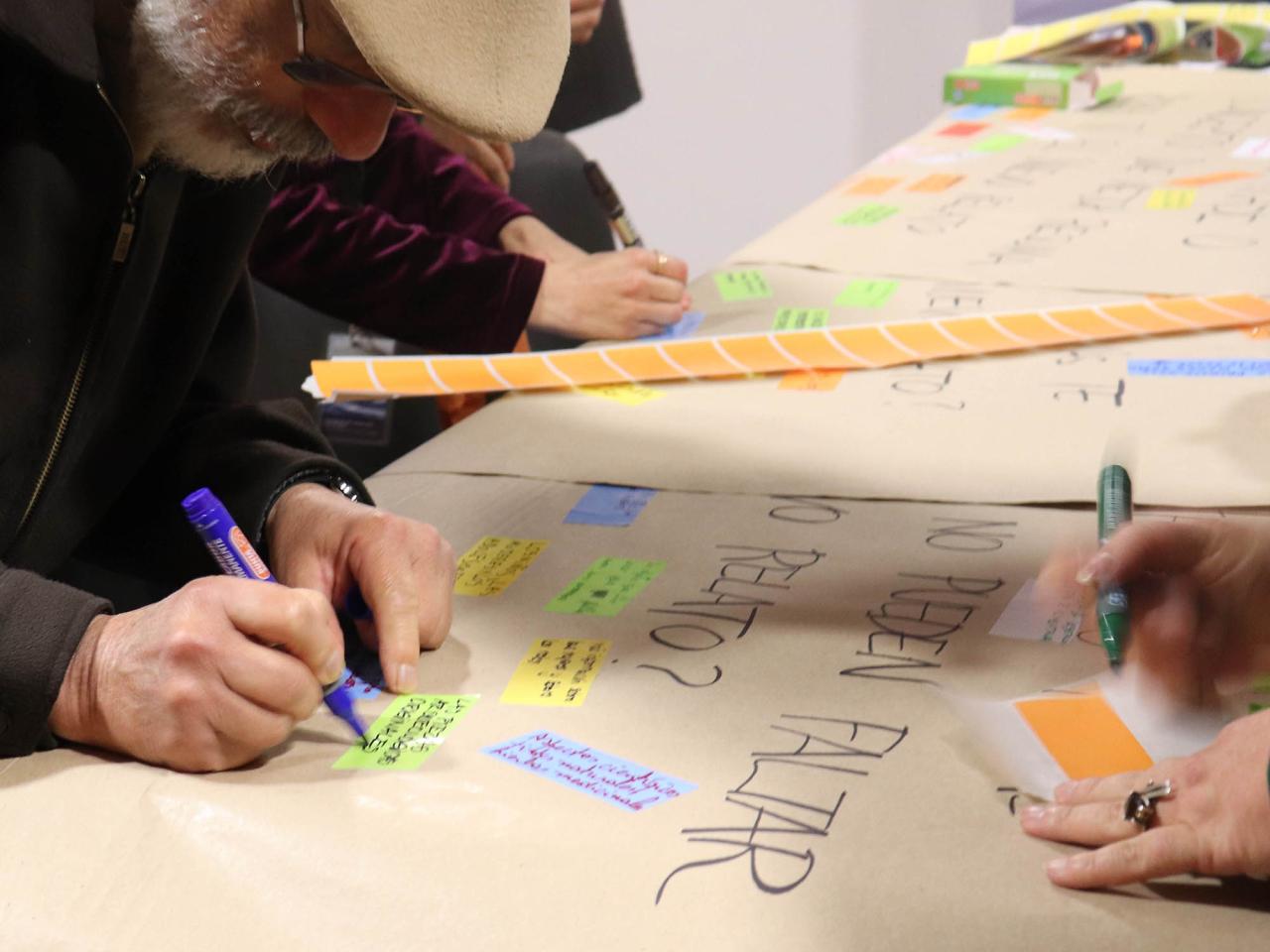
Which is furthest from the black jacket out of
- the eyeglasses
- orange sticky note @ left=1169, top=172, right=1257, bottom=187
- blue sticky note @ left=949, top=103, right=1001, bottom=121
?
blue sticky note @ left=949, top=103, right=1001, bottom=121

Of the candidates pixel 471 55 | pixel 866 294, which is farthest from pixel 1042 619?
pixel 866 294

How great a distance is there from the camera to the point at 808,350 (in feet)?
4.18

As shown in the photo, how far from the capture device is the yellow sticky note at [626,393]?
47.4 inches

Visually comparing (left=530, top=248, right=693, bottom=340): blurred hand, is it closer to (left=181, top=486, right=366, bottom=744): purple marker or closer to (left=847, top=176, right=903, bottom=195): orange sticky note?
(left=847, top=176, right=903, bottom=195): orange sticky note

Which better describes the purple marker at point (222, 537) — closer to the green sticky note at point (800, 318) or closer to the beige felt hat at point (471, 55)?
the beige felt hat at point (471, 55)

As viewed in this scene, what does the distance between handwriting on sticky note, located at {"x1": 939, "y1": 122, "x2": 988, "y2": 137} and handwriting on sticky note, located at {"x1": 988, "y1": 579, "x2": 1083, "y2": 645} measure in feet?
4.70

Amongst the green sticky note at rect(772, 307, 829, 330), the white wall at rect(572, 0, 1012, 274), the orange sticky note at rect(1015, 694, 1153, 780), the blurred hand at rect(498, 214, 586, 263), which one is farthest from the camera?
the white wall at rect(572, 0, 1012, 274)

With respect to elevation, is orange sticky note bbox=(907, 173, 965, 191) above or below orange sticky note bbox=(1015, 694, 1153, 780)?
above

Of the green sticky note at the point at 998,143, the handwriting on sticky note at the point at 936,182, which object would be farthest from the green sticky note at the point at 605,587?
the green sticky note at the point at 998,143

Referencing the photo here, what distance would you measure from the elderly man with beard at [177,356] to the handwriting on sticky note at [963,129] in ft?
4.47

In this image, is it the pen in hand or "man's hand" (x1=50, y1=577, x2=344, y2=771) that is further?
the pen in hand

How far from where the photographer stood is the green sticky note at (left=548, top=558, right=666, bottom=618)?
85 cm

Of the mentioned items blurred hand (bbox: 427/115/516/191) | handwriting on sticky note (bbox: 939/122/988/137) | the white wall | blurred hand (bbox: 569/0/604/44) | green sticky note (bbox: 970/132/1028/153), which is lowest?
the white wall

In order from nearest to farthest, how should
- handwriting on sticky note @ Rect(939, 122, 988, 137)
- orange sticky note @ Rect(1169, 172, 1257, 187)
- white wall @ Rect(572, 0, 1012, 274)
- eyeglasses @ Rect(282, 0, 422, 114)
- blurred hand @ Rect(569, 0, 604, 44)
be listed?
eyeglasses @ Rect(282, 0, 422, 114)
orange sticky note @ Rect(1169, 172, 1257, 187)
blurred hand @ Rect(569, 0, 604, 44)
handwriting on sticky note @ Rect(939, 122, 988, 137)
white wall @ Rect(572, 0, 1012, 274)
